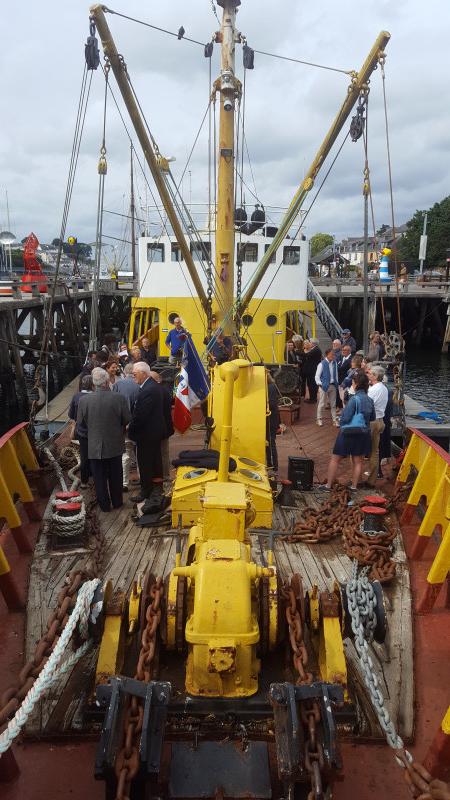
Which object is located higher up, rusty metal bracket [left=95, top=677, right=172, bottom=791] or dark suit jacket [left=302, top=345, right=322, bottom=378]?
dark suit jacket [left=302, top=345, right=322, bottom=378]

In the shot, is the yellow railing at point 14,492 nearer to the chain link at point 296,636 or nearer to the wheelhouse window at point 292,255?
the chain link at point 296,636

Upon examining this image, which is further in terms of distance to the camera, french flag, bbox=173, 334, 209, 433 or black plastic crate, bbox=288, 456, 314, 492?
french flag, bbox=173, 334, 209, 433

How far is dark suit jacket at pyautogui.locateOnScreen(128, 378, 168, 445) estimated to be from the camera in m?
5.68

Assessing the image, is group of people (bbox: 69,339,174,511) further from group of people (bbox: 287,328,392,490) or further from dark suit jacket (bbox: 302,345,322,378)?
dark suit jacket (bbox: 302,345,322,378)

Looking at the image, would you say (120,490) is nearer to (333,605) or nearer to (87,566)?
(87,566)

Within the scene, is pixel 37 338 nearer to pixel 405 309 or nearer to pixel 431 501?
pixel 431 501

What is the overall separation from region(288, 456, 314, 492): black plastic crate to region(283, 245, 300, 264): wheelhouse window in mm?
10462

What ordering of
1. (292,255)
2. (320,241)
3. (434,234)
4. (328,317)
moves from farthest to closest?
1. (320,241)
2. (434,234)
3. (328,317)
4. (292,255)

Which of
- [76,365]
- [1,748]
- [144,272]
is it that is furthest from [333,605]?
[76,365]

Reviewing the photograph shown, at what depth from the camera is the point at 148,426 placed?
5711 millimetres

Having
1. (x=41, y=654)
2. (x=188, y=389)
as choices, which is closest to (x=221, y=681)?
(x=41, y=654)

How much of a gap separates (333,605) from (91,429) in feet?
10.1

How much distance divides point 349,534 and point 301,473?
1500 millimetres

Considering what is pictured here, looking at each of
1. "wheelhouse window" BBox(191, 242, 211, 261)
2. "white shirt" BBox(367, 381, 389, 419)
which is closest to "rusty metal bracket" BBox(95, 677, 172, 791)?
"white shirt" BBox(367, 381, 389, 419)
